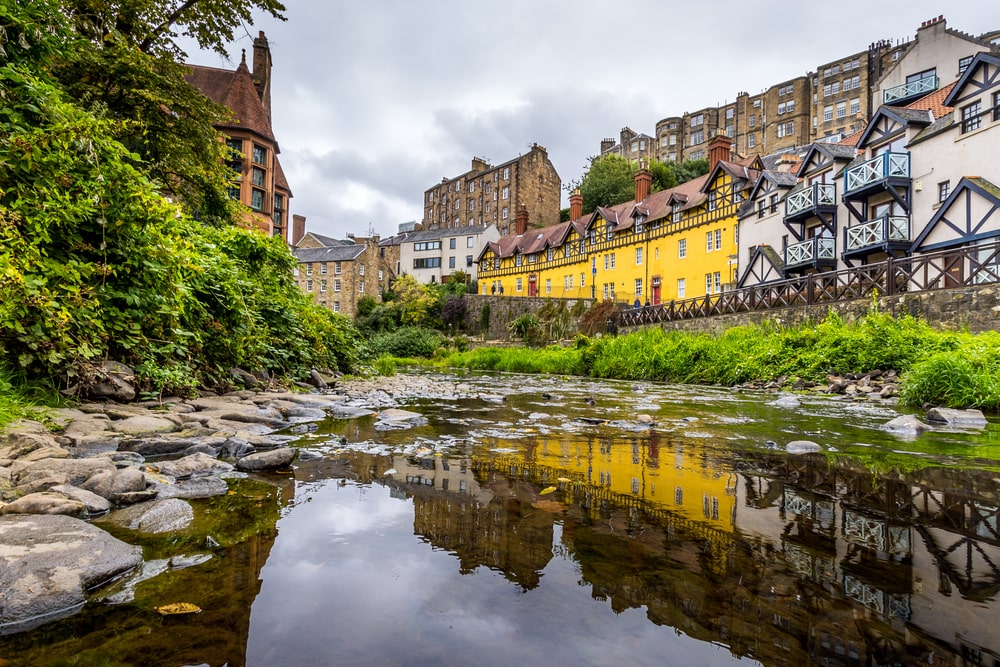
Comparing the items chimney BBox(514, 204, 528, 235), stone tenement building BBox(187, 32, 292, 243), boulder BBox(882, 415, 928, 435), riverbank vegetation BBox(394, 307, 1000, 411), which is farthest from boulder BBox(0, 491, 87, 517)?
chimney BBox(514, 204, 528, 235)

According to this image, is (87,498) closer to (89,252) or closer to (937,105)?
(89,252)

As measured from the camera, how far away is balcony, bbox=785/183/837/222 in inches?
1091

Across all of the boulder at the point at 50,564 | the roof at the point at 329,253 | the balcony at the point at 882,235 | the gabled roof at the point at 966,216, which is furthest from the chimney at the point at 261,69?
the boulder at the point at 50,564

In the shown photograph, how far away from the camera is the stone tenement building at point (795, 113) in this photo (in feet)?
214

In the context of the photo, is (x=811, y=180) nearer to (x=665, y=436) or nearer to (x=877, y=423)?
(x=877, y=423)

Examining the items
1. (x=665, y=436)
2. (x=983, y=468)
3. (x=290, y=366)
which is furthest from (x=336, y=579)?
(x=290, y=366)

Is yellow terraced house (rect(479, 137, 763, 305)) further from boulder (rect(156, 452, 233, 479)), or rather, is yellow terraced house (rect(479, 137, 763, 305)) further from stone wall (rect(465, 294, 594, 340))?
boulder (rect(156, 452, 233, 479))

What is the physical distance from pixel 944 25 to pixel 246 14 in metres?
49.1

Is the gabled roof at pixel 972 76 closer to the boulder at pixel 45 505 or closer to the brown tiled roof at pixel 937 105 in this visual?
the brown tiled roof at pixel 937 105

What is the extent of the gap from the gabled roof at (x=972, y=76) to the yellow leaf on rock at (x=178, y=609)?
96.4 ft

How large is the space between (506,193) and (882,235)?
179ft

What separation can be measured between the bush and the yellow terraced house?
16230 millimetres

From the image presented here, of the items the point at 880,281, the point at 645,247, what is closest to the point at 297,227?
the point at 645,247

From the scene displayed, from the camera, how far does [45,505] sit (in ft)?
7.94
